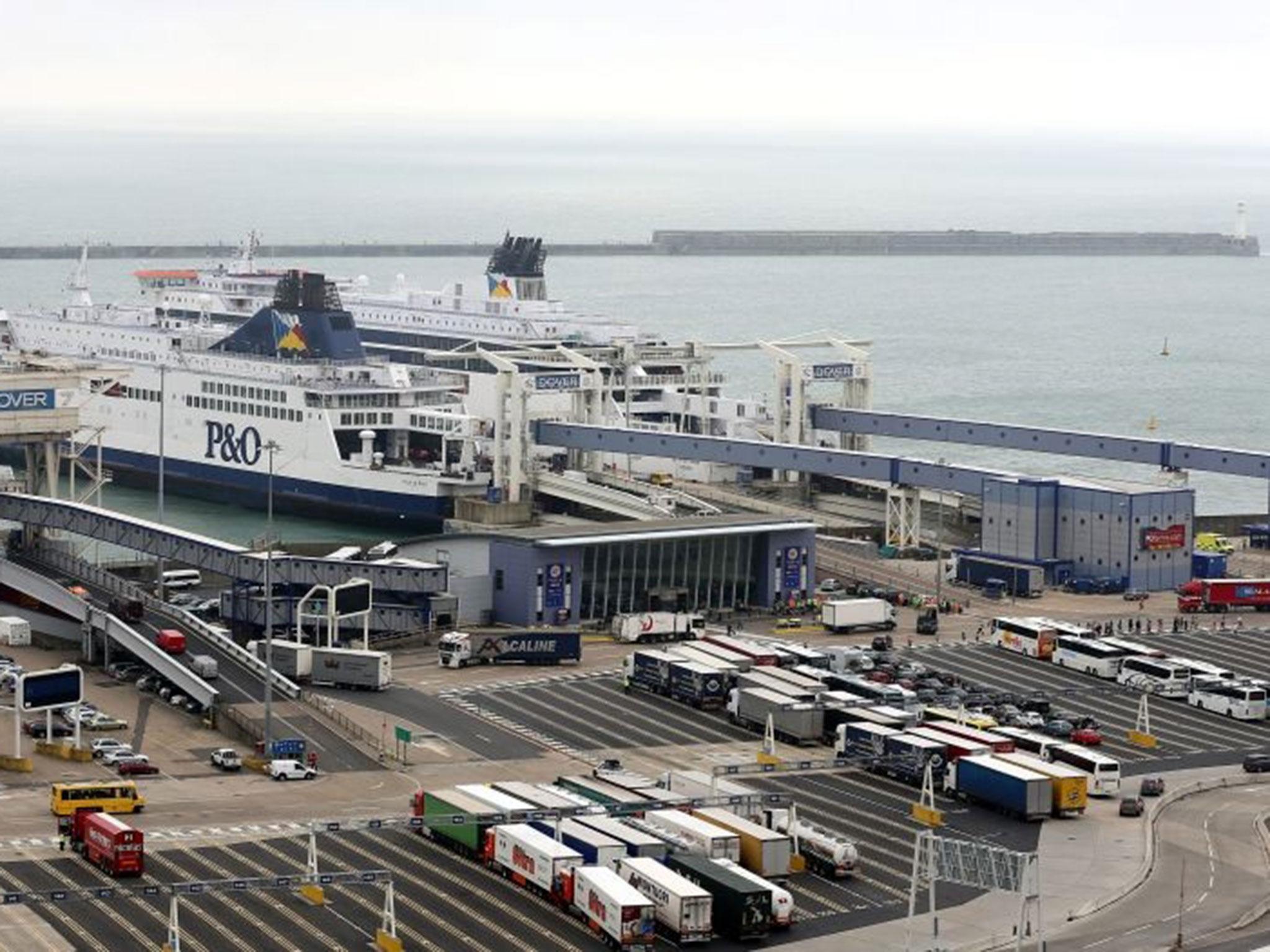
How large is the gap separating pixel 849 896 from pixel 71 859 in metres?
11.5

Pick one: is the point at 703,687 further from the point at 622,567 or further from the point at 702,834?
the point at 702,834

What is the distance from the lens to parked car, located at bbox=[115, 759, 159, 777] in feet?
151

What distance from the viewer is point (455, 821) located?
40.5m

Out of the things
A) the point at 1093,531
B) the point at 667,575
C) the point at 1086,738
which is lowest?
the point at 1086,738

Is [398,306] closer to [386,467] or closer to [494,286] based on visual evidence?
[494,286]

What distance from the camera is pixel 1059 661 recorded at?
190 ft

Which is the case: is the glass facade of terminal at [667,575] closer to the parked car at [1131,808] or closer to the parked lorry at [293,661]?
the parked lorry at [293,661]

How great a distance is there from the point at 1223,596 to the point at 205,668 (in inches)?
1050

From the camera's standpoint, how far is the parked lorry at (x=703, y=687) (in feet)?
173

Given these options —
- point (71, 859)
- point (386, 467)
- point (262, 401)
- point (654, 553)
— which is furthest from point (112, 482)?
point (71, 859)

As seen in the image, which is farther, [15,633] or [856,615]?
[856,615]

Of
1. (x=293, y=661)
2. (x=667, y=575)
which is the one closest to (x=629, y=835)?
(x=293, y=661)

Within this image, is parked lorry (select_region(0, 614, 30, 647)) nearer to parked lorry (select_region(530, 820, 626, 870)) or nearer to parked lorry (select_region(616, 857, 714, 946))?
parked lorry (select_region(530, 820, 626, 870))

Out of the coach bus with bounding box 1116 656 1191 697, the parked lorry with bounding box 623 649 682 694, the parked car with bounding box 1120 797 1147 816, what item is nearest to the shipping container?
the parked car with bounding box 1120 797 1147 816
